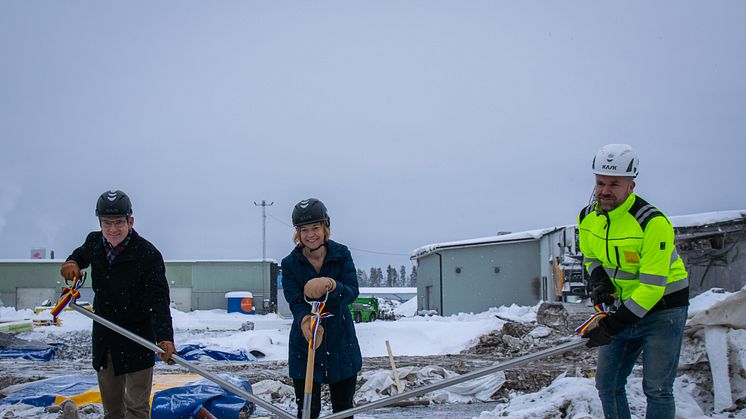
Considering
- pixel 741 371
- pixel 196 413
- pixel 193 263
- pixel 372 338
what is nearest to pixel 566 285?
pixel 372 338

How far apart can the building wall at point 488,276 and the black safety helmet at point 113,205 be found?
23686 mm

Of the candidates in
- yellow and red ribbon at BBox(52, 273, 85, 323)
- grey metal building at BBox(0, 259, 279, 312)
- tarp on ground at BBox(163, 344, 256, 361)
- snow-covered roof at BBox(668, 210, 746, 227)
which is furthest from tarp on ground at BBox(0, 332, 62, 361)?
grey metal building at BBox(0, 259, 279, 312)

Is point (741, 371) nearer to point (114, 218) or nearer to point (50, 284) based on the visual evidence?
point (114, 218)

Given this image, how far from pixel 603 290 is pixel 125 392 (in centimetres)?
297

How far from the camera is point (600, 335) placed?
11.0 feet

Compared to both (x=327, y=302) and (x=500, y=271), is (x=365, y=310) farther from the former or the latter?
(x=327, y=302)

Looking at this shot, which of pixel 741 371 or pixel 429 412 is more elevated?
pixel 741 371

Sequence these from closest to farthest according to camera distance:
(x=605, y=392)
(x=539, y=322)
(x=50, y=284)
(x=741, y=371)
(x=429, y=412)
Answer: (x=605, y=392) → (x=741, y=371) → (x=429, y=412) → (x=539, y=322) → (x=50, y=284)

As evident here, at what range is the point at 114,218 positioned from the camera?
12.4 ft

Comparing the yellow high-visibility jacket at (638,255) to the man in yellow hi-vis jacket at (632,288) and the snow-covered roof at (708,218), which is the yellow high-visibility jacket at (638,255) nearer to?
the man in yellow hi-vis jacket at (632,288)

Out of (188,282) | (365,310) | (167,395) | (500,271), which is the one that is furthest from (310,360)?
(188,282)

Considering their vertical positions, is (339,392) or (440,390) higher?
(339,392)

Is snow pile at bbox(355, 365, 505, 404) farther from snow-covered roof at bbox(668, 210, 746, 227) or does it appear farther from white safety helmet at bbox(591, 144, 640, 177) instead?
snow-covered roof at bbox(668, 210, 746, 227)

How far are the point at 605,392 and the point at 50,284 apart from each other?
41911 millimetres
